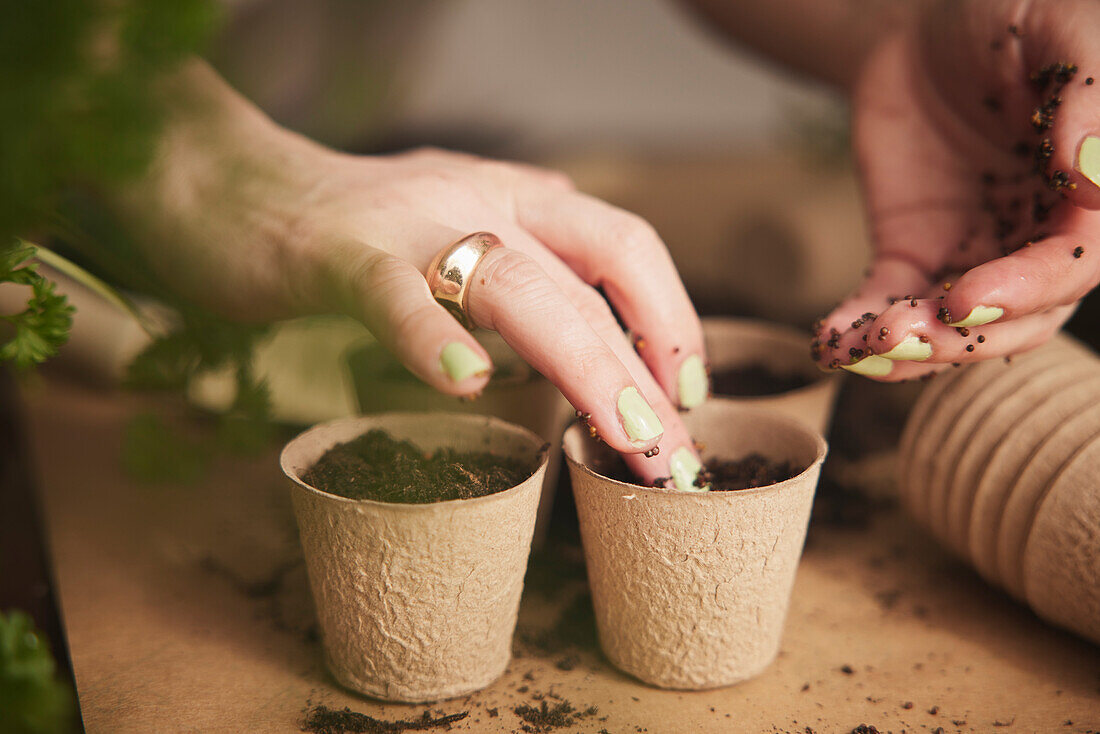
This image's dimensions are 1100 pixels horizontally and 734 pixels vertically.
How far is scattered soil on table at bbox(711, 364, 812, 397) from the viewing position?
1037 millimetres

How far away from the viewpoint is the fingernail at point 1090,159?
2.18 ft

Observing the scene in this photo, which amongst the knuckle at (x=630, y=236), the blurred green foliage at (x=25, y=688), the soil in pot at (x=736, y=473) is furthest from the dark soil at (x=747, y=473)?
the blurred green foliage at (x=25, y=688)

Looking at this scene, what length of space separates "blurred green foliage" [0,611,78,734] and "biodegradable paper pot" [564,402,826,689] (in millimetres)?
383

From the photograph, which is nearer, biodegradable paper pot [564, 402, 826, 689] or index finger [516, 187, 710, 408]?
biodegradable paper pot [564, 402, 826, 689]

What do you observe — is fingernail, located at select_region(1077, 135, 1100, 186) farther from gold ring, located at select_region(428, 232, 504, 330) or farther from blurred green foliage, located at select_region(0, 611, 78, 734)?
blurred green foliage, located at select_region(0, 611, 78, 734)

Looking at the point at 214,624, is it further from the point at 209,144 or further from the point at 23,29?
the point at 23,29

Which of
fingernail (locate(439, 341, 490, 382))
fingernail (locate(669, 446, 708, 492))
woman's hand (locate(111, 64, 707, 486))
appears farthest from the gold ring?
fingernail (locate(669, 446, 708, 492))

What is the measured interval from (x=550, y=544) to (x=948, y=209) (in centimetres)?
59

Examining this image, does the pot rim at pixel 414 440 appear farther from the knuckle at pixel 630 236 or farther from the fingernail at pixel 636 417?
the knuckle at pixel 630 236

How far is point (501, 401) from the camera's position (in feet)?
2.96

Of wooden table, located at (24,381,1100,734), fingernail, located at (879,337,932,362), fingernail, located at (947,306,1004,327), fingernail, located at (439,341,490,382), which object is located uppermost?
fingernail, located at (947,306,1004,327)

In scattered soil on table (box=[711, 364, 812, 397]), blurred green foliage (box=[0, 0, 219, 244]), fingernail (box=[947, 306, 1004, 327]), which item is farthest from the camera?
scattered soil on table (box=[711, 364, 812, 397])

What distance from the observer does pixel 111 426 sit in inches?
46.3

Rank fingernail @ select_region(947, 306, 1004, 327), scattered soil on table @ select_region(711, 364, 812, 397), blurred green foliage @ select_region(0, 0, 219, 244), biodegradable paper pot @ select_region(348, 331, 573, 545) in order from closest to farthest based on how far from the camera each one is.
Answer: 1. blurred green foliage @ select_region(0, 0, 219, 244)
2. fingernail @ select_region(947, 306, 1004, 327)
3. biodegradable paper pot @ select_region(348, 331, 573, 545)
4. scattered soil on table @ select_region(711, 364, 812, 397)
